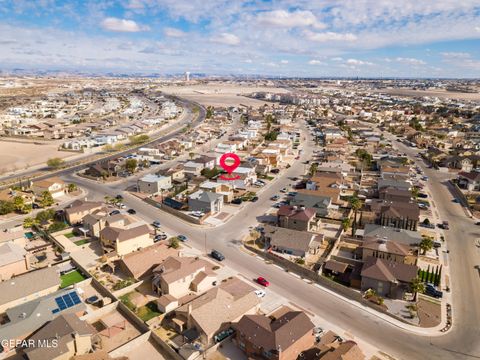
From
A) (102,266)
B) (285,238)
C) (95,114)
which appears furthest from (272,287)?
(95,114)

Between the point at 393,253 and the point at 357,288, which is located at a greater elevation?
the point at 393,253

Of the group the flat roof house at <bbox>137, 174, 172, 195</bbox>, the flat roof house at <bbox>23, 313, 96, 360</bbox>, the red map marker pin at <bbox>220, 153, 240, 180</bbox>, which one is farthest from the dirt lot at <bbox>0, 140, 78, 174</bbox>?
the flat roof house at <bbox>23, 313, 96, 360</bbox>

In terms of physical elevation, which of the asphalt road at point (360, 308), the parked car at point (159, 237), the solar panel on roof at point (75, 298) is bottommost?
the parked car at point (159, 237)

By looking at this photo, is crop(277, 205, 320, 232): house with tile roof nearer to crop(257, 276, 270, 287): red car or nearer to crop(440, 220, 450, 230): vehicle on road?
crop(257, 276, 270, 287): red car

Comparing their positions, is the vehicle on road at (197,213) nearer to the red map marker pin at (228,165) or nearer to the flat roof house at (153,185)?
the flat roof house at (153,185)

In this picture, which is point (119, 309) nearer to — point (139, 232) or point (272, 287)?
point (139, 232)

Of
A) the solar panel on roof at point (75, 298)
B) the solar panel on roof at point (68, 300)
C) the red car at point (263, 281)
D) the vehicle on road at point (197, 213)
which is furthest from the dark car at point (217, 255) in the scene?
the solar panel on roof at point (68, 300)
